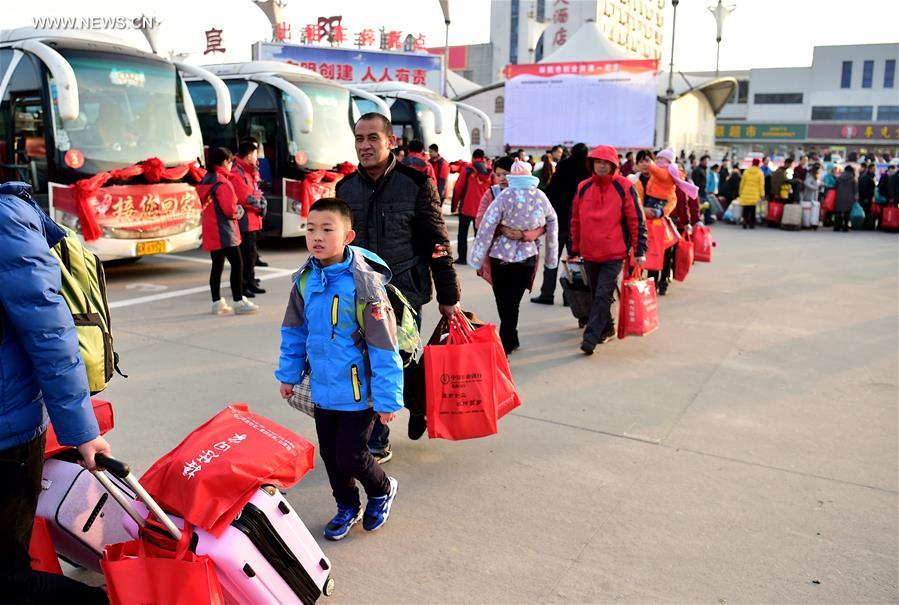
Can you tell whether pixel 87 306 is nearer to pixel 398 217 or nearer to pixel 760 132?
pixel 398 217

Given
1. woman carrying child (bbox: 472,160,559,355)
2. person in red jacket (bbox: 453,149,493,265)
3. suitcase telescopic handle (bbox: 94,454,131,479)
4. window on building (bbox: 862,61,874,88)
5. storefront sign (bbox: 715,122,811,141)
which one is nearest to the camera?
suitcase telescopic handle (bbox: 94,454,131,479)

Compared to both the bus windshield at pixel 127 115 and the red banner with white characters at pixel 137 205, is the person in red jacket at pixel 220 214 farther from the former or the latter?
the bus windshield at pixel 127 115

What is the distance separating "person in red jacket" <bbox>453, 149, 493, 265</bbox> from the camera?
1161 cm

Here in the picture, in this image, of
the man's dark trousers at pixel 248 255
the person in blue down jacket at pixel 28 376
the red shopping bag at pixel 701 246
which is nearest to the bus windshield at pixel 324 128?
the man's dark trousers at pixel 248 255

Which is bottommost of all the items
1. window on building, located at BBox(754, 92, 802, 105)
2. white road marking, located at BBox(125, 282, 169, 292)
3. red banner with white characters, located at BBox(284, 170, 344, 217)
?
white road marking, located at BBox(125, 282, 169, 292)

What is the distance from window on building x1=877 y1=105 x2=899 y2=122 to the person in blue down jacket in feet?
240

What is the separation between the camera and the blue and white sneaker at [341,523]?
3.42 metres

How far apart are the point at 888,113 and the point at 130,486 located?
241 ft

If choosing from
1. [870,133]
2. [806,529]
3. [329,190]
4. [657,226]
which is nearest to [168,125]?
[329,190]

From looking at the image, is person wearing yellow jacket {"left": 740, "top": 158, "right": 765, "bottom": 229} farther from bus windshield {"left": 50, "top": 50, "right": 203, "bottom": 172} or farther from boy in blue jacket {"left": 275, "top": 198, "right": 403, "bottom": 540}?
boy in blue jacket {"left": 275, "top": 198, "right": 403, "bottom": 540}

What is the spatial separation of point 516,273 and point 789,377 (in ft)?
7.42

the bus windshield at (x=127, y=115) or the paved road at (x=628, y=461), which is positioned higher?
the bus windshield at (x=127, y=115)

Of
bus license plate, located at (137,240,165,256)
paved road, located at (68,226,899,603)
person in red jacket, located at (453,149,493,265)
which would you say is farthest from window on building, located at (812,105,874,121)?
bus license plate, located at (137,240,165,256)

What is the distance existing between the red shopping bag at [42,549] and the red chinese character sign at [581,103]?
32519 mm
